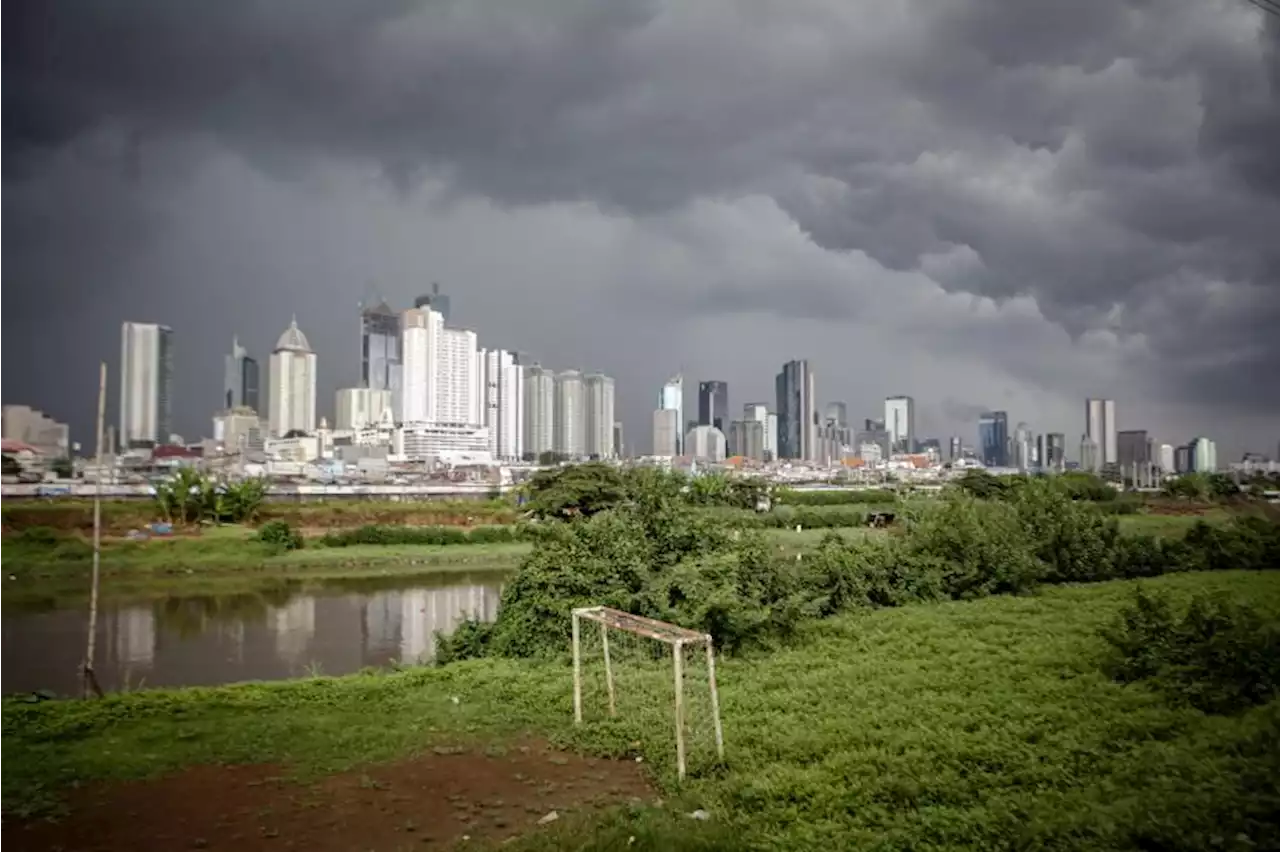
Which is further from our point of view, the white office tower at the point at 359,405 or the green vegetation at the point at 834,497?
the white office tower at the point at 359,405

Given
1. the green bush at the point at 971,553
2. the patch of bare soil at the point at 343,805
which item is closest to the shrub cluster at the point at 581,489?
the green bush at the point at 971,553

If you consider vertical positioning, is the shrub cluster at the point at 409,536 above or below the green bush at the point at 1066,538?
below

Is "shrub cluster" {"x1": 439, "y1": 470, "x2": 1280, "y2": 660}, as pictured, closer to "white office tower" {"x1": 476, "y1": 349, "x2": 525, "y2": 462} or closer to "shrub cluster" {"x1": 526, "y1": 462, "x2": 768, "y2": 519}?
"shrub cluster" {"x1": 526, "y1": 462, "x2": 768, "y2": 519}

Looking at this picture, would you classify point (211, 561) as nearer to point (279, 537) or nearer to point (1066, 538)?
point (279, 537)

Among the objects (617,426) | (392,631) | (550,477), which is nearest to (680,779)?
(392,631)

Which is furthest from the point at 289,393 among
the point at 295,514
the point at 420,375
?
the point at 295,514

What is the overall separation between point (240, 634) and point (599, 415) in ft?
340

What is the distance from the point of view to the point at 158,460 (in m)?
58.9

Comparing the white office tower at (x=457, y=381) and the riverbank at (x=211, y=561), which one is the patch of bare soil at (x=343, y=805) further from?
the white office tower at (x=457, y=381)

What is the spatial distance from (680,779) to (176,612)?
21.2 metres

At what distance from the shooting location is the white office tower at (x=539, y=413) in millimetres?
119500

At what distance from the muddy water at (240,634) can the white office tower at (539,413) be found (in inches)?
3582

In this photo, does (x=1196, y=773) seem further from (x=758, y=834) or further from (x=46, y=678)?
(x=46, y=678)

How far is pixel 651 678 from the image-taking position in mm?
9680
